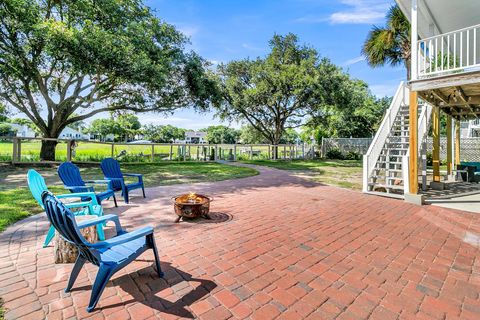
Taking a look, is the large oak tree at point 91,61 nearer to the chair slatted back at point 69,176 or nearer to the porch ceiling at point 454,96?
the chair slatted back at point 69,176

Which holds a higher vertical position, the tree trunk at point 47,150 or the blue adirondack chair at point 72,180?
the tree trunk at point 47,150

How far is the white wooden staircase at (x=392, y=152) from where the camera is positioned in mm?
7166

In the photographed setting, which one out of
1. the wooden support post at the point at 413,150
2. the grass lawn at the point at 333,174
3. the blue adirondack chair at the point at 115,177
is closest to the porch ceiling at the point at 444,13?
the wooden support post at the point at 413,150

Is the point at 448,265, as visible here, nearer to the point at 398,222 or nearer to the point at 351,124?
the point at 398,222

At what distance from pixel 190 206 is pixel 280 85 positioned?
15939 mm

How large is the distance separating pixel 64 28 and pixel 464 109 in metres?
15.9

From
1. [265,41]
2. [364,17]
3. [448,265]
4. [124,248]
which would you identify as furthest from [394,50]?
[124,248]

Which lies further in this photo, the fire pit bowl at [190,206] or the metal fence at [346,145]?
the metal fence at [346,145]

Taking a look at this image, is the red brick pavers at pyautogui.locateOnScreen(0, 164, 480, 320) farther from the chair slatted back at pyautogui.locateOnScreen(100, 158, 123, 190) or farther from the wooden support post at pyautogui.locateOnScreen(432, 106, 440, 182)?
the wooden support post at pyautogui.locateOnScreen(432, 106, 440, 182)

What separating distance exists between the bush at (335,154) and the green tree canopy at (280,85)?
4022 mm

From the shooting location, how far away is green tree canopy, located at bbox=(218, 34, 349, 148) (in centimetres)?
1795

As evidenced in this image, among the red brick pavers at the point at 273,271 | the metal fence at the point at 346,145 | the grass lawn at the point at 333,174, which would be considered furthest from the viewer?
the metal fence at the point at 346,145

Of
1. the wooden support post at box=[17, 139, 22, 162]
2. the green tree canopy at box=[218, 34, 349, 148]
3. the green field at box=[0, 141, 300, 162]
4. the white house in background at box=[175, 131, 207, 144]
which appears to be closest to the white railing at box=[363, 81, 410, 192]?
the green tree canopy at box=[218, 34, 349, 148]

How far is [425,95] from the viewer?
291 inches
